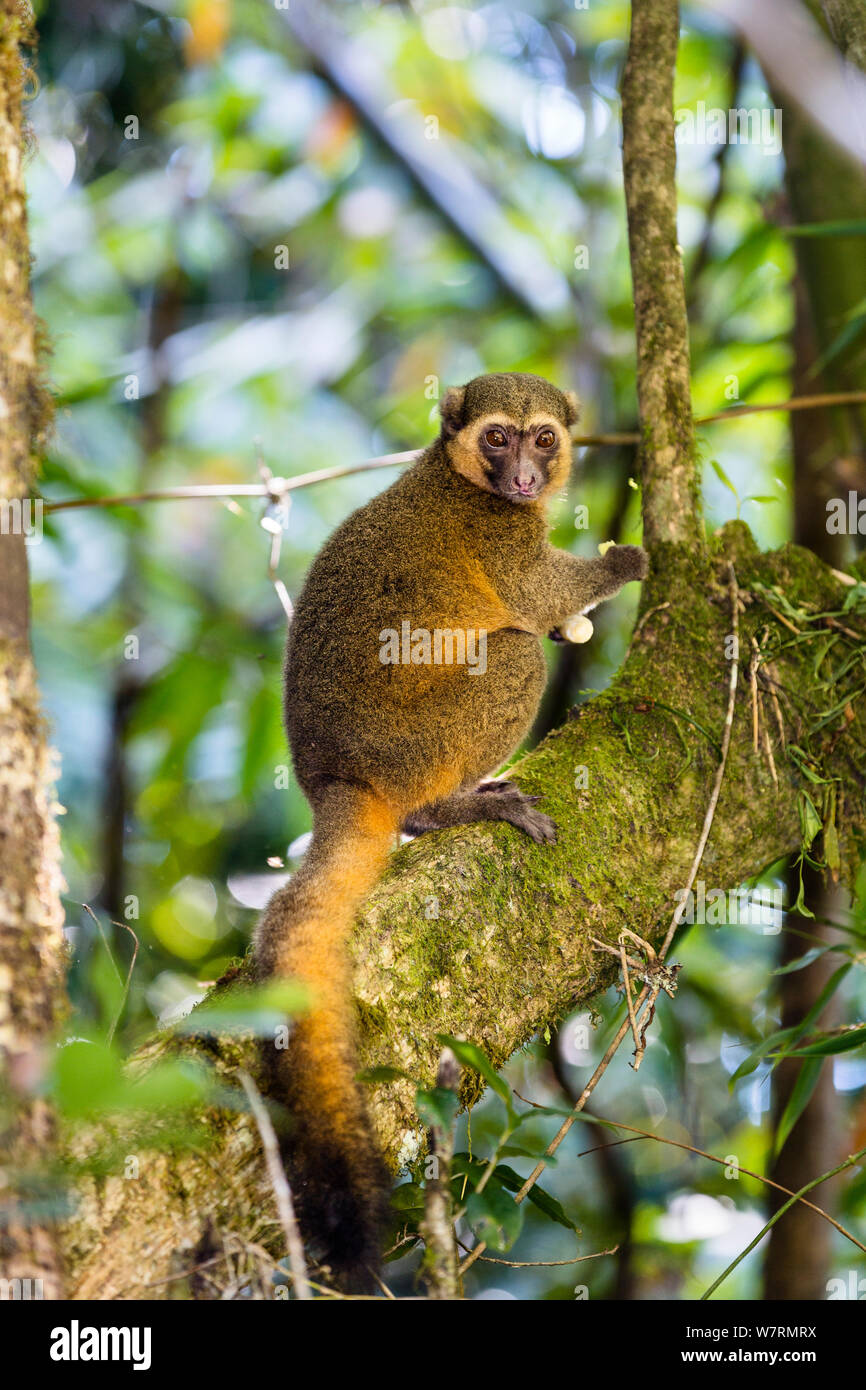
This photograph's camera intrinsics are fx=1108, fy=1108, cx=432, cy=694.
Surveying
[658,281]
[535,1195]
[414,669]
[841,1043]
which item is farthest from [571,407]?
[535,1195]

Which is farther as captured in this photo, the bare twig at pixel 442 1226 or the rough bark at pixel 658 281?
the rough bark at pixel 658 281

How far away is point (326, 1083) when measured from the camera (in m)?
2.64

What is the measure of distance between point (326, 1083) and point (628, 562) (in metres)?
2.75

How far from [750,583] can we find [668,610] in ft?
1.11

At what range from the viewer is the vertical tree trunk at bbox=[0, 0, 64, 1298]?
75.9 inches

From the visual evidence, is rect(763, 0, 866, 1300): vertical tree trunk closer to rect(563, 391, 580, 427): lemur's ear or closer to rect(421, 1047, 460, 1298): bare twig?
rect(563, 391, 580, 427): lemur's ear

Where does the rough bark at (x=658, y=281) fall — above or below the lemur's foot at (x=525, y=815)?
above

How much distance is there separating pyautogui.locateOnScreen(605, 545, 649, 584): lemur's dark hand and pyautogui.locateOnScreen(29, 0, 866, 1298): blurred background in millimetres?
1583

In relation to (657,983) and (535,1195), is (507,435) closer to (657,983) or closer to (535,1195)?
(657,983)

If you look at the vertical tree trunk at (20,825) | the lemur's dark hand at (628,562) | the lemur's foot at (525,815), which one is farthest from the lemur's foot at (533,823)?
the vertical tree trunk at (20,825)

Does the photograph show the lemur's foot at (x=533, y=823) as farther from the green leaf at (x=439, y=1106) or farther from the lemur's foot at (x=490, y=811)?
the green leaf at (x=439, y=1106)

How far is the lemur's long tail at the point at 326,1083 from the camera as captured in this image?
246 centimetres

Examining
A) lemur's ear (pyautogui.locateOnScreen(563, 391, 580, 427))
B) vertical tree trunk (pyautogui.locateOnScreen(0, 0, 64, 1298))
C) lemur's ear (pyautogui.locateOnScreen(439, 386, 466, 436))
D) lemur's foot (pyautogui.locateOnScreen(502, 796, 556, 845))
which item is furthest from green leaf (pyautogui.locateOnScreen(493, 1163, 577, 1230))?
lemur's ear (pyautogui.locateOnScreen(563, 391, 580, 427))

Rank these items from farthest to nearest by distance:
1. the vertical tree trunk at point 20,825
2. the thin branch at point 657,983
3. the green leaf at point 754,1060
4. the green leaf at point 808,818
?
the green leaf at point 808,818 → the green leaf at point 754,1060 → the thin branch at point 657,983 → the vertical tree trunk at point 20,825
